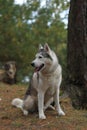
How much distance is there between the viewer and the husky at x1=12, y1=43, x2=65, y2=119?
22.3 ft

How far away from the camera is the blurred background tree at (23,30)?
50.2ft

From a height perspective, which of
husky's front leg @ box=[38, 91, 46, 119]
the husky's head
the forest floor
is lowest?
the forest floor

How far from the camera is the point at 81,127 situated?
657 cm

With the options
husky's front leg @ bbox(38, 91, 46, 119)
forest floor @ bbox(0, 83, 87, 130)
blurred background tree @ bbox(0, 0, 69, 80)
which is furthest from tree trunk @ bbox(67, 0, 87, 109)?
blurred background tree @ bbox(0, 0, 69, 80)

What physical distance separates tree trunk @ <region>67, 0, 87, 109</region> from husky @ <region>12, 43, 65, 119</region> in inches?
46.2

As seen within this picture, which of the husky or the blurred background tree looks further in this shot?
the blurred background tree

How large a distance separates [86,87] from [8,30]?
24.4 feet

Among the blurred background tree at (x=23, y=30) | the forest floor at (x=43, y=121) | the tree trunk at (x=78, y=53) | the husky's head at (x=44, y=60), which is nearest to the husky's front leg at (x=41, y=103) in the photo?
the forest floor at (x=43, y=121)

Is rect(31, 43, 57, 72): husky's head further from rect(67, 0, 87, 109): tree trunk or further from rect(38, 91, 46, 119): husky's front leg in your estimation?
rect(67, 0, 87, 109): tree trunk

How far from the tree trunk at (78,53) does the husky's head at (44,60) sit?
5.48ft

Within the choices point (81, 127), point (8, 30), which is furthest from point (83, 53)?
point (8, 30)

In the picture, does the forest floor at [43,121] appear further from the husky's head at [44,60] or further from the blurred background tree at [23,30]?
the blurred background tree at [23,30]

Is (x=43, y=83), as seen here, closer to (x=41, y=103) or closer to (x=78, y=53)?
(x=41, y=103)

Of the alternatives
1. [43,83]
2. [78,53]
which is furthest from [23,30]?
[43,83]
